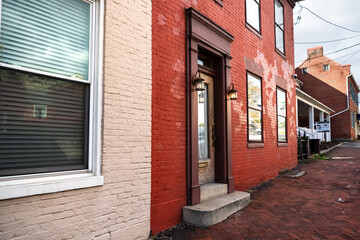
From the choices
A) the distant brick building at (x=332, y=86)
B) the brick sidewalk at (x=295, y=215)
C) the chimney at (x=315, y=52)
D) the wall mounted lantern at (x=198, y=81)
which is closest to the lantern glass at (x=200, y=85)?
the wall mounted lantern at (x=198, y=81)

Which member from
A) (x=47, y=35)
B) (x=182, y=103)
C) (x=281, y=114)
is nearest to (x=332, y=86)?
(x=281, y=114)

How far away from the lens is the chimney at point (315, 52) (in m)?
29.1

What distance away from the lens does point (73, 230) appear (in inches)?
104

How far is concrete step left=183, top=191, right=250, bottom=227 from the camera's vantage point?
3.97m

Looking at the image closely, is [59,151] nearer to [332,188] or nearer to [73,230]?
[73,230]

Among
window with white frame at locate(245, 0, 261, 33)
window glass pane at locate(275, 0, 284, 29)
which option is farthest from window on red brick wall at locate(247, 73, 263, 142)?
window glass pane at locate(275, 0, 284, 29)

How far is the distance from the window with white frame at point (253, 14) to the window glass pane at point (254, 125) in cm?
246

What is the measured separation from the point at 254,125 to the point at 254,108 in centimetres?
46

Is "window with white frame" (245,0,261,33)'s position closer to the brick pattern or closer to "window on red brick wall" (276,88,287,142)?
"window on red brick wall" (276,88,287,142)

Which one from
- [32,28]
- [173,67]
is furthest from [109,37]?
[173,67]

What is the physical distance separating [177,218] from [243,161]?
2.69 m

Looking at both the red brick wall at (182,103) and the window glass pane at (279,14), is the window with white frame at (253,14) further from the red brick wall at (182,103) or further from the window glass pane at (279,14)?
the window glass pane at (279,14)

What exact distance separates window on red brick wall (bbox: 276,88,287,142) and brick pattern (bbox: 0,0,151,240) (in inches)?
242

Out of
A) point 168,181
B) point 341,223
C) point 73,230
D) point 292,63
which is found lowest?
point 341,223
